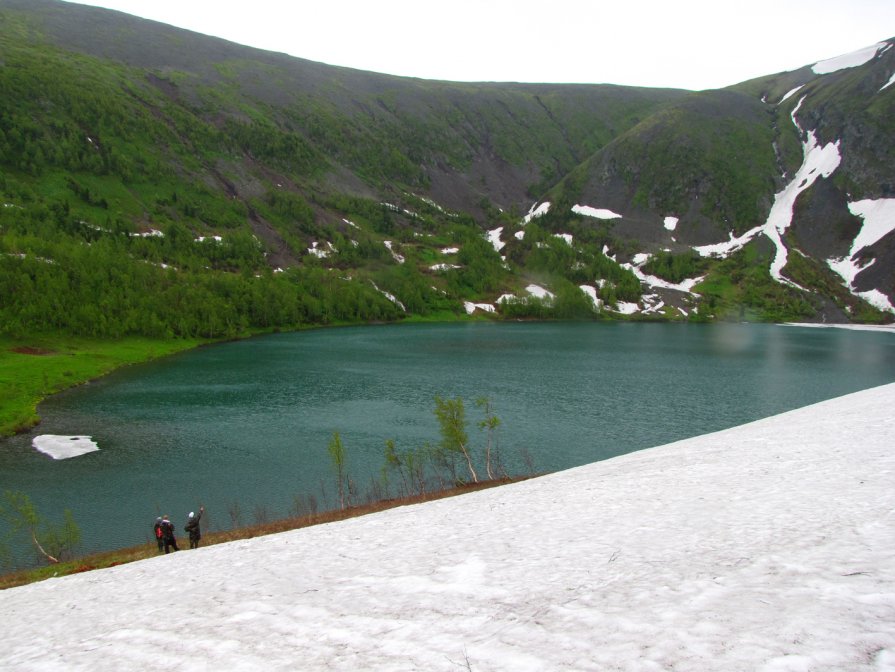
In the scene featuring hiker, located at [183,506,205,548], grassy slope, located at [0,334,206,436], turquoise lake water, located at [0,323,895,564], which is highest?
hiker, located at [183,506,205,548]

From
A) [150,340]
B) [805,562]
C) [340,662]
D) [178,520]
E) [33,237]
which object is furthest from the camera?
[33,237]

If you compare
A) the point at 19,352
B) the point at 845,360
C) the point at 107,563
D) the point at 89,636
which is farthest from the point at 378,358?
the point at 89,636

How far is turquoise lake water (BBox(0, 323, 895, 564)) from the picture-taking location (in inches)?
1893

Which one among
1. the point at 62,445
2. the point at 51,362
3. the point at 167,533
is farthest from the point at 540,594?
the point at 51,362

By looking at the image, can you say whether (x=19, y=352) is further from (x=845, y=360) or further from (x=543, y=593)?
(x=845, y=360)

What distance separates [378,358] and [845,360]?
10267 cm

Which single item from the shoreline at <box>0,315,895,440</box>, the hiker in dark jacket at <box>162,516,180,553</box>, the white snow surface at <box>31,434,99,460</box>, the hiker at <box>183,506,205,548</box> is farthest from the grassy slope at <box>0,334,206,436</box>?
the hiker at <box>183,506,205,548</box>

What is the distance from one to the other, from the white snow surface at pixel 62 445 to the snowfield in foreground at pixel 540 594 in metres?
41.6

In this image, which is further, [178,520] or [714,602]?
[178,520]

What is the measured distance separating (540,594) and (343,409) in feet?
221

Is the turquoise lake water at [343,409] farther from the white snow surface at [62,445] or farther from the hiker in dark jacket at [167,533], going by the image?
the hiker in dark jacket at [167,533]

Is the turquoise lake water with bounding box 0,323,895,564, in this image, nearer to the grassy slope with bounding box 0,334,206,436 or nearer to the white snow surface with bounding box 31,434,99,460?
the white snow surface with bounding box 31,434,99,460

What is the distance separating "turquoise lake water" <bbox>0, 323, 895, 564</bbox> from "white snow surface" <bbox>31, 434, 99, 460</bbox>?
1161 millimetres

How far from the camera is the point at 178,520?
42.3 metres
